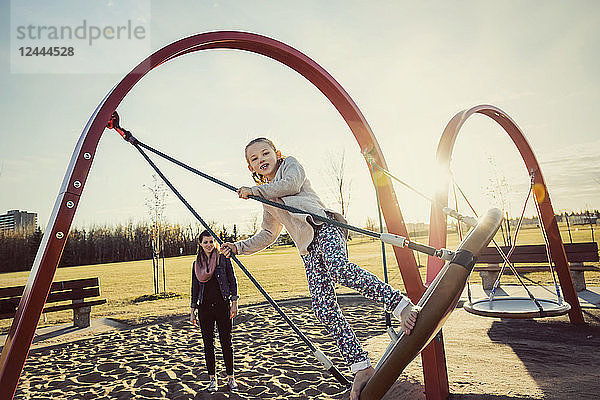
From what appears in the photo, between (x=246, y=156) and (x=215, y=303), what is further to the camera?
(x=215, y=303)

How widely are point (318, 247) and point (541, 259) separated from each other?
762 centimetres

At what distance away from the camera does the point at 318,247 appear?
2.80 m

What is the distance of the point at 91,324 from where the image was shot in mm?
8430

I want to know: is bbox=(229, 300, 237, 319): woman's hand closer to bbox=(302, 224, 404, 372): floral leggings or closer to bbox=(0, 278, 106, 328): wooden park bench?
bbox=(302, 224, 404, 372): floral leggings

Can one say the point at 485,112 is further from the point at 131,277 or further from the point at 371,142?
the point at 131,277

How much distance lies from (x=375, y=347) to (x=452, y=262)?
363 cm

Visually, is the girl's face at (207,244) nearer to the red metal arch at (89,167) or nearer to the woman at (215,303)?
the woman at (215,303)

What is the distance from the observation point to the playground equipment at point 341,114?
218 centimetres

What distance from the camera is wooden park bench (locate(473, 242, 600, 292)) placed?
8.00m

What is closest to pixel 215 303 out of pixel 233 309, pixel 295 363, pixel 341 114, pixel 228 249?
pixel 233 309

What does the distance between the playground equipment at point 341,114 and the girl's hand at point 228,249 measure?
1009 millimetres

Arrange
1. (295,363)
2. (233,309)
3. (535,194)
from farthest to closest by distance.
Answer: (535,194), (295,363), (233,309)

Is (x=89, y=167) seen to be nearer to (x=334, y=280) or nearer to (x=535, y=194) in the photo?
(x=334, y=280)

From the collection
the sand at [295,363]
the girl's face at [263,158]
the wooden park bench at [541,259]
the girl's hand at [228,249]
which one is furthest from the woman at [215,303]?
the wooden park bench at [541,259]
